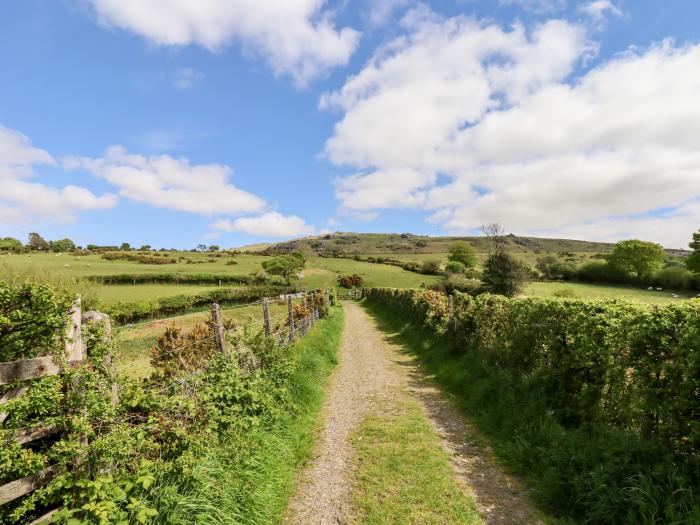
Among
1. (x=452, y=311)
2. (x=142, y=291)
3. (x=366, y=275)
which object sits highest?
(x=366, y=275)

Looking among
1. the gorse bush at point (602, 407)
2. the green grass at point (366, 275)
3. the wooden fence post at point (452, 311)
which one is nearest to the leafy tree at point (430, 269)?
the green grass at point (366, 275)

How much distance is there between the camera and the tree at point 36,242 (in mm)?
115094

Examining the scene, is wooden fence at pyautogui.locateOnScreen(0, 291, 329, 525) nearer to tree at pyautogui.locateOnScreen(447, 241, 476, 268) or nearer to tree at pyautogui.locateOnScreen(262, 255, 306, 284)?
Answer: tree at pyautogui.locateOnScreen(262, 255, 306, 284)

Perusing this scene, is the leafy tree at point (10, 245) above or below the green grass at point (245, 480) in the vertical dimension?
above

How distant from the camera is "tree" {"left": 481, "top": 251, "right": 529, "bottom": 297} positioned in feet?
147

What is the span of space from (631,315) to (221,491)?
6.70m

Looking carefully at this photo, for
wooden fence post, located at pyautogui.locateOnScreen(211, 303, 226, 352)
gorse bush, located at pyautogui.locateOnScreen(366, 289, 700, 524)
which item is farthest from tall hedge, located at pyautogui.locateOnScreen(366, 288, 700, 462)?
wooden fence post, located at pyautogui.locateOnScreen(211, 303, 226, 352)

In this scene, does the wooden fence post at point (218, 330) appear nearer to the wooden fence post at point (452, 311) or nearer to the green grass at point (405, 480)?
the green grass at point (405, 480)

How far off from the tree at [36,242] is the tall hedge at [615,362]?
496ft

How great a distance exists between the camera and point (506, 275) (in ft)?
148

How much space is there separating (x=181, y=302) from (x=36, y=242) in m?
104

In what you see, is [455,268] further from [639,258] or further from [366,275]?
[639,258]

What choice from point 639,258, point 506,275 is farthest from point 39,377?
point 639,258

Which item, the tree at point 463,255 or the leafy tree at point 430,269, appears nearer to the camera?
the leafy tree at point 430,269
